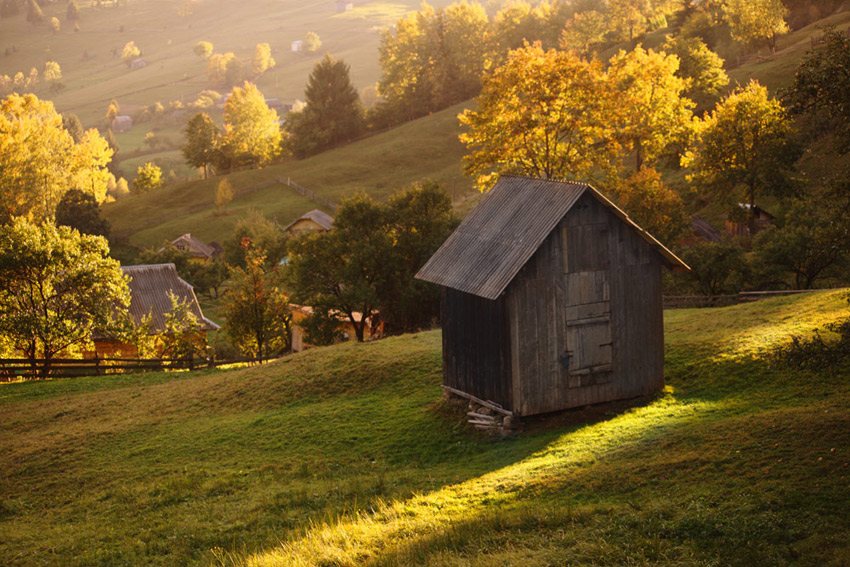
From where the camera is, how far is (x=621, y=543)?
12188mm

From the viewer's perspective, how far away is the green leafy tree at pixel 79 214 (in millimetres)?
81000

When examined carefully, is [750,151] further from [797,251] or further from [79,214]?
[79,214]

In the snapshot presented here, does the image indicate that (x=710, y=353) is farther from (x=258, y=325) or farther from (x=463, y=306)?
(x=258, y=325)

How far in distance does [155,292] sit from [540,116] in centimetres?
2693

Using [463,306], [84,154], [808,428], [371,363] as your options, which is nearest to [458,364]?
[463,306]

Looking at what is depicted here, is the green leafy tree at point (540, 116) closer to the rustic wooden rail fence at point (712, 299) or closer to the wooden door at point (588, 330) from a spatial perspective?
the rustic wooden rail fence at point (712, 299)

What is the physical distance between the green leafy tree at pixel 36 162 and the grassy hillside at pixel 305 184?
697 centimetres

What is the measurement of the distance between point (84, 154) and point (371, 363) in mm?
80039

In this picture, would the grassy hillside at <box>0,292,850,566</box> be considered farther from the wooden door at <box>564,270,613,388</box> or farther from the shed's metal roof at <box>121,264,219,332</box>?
the shed's metal roof at <box>121,264,219,332</box>

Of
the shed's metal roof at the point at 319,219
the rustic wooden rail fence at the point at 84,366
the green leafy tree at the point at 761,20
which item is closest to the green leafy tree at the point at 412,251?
the rustic wooden rail fence at the point at 84,366

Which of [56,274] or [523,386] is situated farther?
[56,274]

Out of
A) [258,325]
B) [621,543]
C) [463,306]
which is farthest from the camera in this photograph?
[258,325]

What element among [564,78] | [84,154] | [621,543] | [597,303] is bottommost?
[621,543]

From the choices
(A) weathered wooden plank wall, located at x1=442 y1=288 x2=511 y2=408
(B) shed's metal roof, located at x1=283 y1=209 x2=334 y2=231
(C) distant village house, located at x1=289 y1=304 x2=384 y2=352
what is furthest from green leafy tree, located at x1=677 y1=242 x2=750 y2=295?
(B) shed's metal roof, located at x1=283 y1=209 x2=334 y2=231
